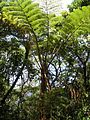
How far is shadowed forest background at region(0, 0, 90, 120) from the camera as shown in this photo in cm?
635

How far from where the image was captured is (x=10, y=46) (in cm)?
926

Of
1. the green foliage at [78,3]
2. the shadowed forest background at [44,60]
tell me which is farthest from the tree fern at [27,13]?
the green foliage at [78,3]

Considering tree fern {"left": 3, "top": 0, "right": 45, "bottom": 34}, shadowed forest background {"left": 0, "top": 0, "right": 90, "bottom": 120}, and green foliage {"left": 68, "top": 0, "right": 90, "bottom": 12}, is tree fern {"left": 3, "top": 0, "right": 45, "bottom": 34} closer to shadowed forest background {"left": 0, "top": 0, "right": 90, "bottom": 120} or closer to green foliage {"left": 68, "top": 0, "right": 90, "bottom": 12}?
shadowed forest background {"left": 0, "top": 0, "right": 90, "bottom": 120}

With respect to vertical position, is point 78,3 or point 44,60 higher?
point 78,3

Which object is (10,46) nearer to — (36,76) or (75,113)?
(36,76)

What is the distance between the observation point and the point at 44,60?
721 centimetres

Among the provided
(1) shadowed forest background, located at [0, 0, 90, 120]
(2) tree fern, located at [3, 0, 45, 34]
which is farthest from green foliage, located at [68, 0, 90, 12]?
(2) tree fern, located at [3, 0, 45, 34]

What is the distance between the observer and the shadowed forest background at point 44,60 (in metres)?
6.35

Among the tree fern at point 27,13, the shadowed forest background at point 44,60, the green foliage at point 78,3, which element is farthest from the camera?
the green foliage at point 78,3

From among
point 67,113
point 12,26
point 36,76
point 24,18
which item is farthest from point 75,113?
point 24,18

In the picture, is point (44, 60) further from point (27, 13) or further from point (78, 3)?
point (78, 3)

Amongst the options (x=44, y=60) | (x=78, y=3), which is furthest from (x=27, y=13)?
(x=78, y=3)

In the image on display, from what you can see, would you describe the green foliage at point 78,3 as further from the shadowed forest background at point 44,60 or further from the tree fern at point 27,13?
the tree fern at point 27,13

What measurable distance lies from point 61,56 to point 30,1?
517 centimetres
